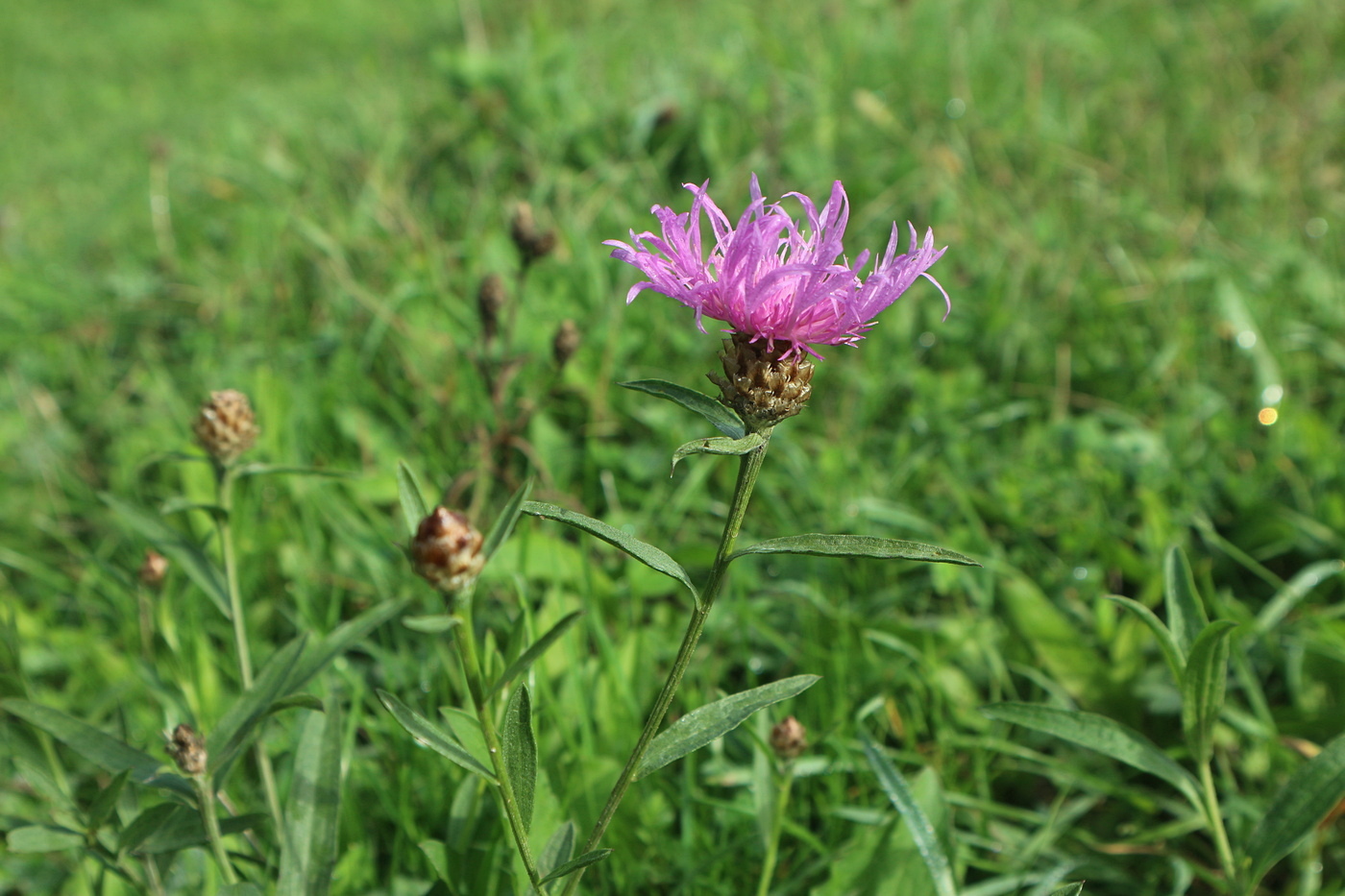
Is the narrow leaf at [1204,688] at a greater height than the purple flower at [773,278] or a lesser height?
lesser

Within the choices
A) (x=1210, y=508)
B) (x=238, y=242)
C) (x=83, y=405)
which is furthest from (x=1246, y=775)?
(x=238, y=242)

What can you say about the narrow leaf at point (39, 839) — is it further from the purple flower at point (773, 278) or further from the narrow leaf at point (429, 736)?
the purple flower at point (773, 278)

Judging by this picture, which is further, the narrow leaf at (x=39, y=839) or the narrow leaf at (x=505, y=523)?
the narrow leaf at (x=39, y=839)

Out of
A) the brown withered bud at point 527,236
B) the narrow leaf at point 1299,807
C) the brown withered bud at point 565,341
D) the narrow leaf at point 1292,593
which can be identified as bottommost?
the narrow leaf at point 1292,593

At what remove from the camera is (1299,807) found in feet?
3.61

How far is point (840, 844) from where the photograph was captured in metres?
1.43

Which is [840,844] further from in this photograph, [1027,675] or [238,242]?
[238,242]

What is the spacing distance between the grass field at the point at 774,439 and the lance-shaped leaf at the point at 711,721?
299 mm

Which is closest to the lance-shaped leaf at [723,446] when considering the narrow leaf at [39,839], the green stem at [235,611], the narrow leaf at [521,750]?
the narrow leaf at [521,750]

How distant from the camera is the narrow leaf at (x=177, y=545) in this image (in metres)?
1.35


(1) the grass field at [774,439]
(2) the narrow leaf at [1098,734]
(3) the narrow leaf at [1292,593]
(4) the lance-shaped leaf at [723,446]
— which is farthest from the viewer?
(3) the narrow leaf at [1292,593]

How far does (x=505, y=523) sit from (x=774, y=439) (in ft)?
3.98

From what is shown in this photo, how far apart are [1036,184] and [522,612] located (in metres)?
2.46

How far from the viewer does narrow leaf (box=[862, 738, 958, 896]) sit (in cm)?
121
